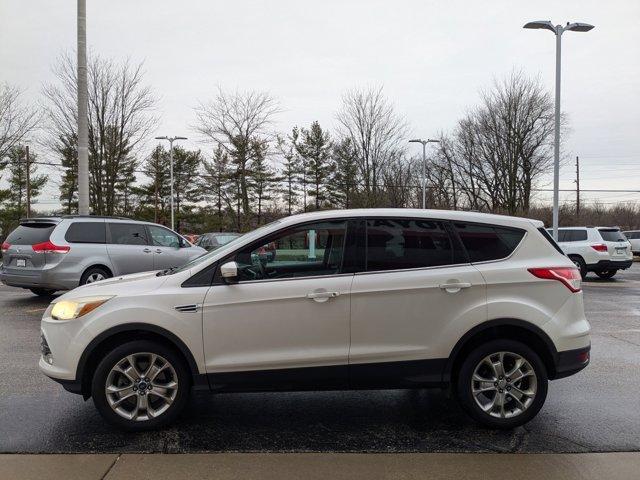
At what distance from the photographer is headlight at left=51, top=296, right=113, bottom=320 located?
4.10m

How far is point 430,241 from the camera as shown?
4.34 metres

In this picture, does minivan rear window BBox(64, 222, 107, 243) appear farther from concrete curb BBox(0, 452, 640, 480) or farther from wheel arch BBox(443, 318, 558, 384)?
wheel arch BBox(443, 318, 558, 384)

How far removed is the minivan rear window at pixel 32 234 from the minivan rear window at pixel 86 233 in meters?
0.35

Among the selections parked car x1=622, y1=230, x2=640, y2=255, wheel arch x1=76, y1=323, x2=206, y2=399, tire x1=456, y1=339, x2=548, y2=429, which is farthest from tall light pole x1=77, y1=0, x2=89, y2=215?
parked car x1=622, y1=230, x2=640, y2=255

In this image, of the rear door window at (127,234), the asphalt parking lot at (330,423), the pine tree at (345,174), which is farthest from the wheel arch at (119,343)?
the pine tree at (345,174)

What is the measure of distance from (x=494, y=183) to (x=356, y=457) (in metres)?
46.2

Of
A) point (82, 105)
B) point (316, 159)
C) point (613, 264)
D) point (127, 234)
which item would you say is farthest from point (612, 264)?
point (316, 159)

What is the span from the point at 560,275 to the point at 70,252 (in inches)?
367

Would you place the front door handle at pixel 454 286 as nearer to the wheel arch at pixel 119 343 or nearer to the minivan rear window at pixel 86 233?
the wheel arch at pixel 119 343

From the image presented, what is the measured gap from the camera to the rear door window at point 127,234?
1135 cm

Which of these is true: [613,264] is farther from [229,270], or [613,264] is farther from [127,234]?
[229,270]

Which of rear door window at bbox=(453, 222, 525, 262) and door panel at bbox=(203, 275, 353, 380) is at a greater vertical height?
Result: rear door window at bbox=(453, 222, 525, 262)

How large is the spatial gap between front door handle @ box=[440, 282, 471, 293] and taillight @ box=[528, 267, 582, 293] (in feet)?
1.85

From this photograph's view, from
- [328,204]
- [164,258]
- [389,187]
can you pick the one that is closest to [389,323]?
[164,258]
